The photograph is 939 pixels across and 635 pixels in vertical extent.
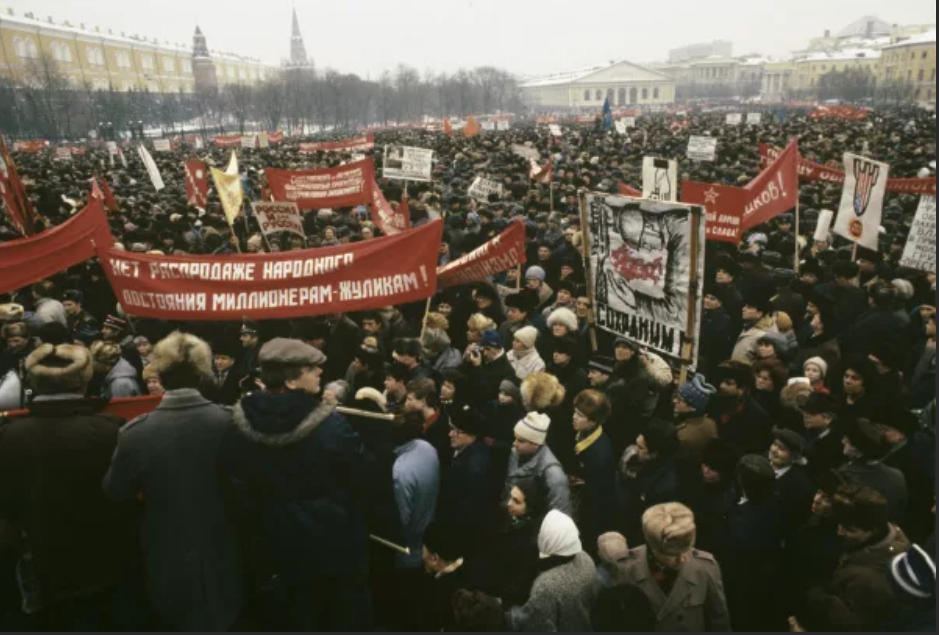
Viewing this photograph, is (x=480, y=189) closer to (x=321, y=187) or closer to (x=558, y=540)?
(x=321, y=187)

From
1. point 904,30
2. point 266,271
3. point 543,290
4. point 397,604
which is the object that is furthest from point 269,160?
point 904,30

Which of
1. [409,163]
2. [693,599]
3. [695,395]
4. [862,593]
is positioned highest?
[409,163]

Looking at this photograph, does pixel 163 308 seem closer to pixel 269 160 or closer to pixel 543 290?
pixel 543 290

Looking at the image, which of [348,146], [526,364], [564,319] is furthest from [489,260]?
[348,146]

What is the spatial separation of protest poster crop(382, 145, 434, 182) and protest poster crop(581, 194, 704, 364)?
725cm

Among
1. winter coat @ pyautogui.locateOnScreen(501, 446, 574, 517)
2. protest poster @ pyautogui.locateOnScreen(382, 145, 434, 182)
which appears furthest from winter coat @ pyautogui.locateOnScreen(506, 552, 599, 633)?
protest poster @ pyautogui.locateOnScreen(382, 145, 434, 182)

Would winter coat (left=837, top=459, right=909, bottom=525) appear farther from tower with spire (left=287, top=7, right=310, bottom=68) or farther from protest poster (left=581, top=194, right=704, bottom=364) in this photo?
tower with spire (left=287, top=7, right=310, bottom=68)

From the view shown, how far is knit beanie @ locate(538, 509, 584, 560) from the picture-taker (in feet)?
A: 9.75

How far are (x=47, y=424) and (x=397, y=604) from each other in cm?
203

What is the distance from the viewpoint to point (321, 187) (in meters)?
10.7

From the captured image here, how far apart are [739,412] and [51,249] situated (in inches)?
238

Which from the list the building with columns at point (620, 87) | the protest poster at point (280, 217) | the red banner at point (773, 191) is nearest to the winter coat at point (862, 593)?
the red banner at point (773, 191)

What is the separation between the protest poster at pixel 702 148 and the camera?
57.7 feet

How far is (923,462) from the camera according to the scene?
12.9 ft
